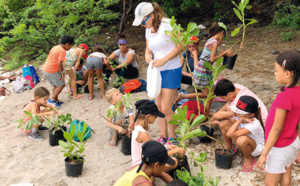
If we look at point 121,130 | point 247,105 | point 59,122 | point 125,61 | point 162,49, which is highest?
point 162,49

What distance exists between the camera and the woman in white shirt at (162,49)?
3.31m

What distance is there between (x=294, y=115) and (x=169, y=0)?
7.99 meters

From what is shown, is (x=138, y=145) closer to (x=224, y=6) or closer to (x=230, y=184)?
(x=230, y=184)

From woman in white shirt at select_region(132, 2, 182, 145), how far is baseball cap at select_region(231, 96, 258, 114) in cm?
78

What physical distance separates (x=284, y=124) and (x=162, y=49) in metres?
1.67

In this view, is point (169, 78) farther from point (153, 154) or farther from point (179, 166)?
point (153, 154)

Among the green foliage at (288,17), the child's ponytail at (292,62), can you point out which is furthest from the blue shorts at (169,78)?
the green foliage at (288,17)

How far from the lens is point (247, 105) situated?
309 centimetres

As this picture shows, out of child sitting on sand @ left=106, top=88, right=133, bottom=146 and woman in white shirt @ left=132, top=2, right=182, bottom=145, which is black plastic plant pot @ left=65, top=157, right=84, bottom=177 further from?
woman in white shirt @ left=132, top=2, right=182, bottom=145

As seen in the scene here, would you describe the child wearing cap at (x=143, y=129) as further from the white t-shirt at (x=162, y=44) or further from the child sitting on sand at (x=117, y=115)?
the child sitting on sand at (x=117, y=115)

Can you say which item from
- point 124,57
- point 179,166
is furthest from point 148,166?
point 124,57

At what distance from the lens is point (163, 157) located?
2.43m

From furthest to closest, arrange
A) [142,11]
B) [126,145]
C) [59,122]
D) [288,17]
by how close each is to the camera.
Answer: [288,17], [59,122], [126,145], [142,11]

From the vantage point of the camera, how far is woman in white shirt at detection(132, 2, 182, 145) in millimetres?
3311
